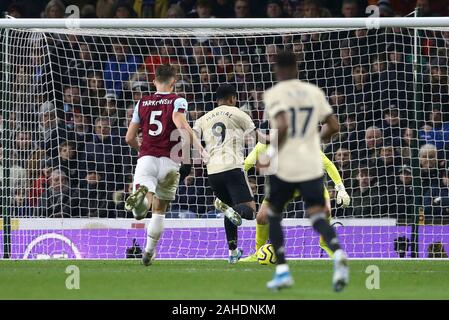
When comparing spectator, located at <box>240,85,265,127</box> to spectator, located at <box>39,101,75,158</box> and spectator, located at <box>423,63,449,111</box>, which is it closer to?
spectator, located at <box>423,63,449,111</box>

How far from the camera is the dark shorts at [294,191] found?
8617 mm

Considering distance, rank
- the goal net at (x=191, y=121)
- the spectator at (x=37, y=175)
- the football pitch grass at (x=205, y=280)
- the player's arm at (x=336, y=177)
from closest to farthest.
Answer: the football pitch grass at (x=205, y=280), the player's arm at (x=336, y=177), the goal net at (x=191, y=121), the spectator at (x=37, y=175)

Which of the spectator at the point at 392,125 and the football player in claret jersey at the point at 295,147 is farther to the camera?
the spectator at the point at 392,125

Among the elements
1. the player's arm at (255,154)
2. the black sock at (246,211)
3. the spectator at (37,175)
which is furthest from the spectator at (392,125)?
the spectator at (37,175)

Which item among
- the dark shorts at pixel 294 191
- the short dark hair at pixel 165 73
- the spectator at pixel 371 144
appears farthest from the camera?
the spectator at pixel 371 144

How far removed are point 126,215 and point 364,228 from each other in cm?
364

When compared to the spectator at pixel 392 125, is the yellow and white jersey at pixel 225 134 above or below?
below

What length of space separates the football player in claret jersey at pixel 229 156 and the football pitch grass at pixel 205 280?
676 millimetres

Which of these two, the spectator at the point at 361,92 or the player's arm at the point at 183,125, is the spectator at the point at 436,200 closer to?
the spectator at the point at 361,92

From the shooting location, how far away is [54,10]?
59.5 feet

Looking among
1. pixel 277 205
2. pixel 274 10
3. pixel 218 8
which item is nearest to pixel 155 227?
pixel 277 205

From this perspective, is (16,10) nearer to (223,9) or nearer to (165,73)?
(223,9)

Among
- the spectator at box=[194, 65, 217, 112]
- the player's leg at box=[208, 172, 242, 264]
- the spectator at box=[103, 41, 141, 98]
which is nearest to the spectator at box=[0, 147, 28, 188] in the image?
the spectator at box=[103, 41, 141, 98]
